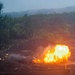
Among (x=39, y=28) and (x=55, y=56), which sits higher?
(x=39, y=28)

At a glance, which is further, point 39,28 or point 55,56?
point 39,28

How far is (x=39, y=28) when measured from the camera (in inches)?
2116

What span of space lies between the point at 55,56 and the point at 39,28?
82.6ft

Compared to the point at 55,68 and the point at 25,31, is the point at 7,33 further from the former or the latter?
the point at 55,68

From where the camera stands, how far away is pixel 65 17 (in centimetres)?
6638

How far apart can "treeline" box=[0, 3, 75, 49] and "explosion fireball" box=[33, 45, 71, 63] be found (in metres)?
7.36

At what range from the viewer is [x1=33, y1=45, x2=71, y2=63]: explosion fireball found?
28175 mm

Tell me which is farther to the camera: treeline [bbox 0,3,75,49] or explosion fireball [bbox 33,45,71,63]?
treeline [bbox 0,3,75,49]

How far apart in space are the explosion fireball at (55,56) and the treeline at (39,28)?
7358 millimetres

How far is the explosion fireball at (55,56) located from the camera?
2817cm

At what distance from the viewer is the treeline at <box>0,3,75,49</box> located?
145 ft

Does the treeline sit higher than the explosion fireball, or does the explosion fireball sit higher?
the treeline

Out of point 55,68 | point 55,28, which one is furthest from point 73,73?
point 55,28

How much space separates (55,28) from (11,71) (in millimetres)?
33100
